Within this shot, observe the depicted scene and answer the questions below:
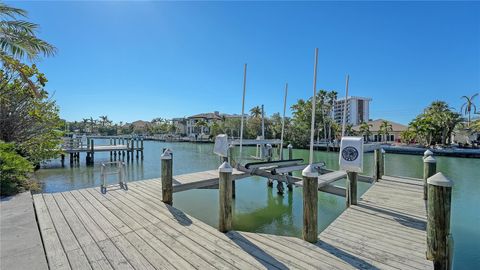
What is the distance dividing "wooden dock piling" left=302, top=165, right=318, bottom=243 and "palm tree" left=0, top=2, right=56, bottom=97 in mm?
9157

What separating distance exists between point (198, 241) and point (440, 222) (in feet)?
10.3

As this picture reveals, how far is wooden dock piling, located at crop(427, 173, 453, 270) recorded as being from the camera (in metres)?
2.96

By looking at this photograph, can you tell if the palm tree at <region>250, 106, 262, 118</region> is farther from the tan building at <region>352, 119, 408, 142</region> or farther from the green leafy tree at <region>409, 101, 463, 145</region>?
the green leafy tree at <region>409, 101, 463, 145</region>

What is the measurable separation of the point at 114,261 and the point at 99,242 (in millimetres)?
663

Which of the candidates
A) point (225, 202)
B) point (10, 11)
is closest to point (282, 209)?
point (225, 202)

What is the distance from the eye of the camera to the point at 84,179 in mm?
14578

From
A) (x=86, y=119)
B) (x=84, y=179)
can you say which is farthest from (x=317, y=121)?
(x=86, y=119)

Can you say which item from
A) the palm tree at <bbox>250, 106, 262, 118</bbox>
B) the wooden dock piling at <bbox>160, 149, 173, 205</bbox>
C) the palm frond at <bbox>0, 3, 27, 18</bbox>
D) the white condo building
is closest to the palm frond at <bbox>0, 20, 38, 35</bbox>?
the palm frond at <bbox>0, 3, 27, 18</bbox>

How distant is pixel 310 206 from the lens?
146 inches

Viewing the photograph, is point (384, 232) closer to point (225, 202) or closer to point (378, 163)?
point (225, 202)

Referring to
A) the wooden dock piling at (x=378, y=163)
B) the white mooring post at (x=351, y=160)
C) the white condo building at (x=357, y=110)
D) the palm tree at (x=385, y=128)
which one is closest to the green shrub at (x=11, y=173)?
the white mooring post at (x=351, y=160)

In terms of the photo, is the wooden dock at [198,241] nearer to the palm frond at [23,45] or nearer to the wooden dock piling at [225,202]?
the wooden dock piling at [225,202]

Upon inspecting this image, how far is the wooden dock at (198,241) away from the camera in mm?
3012

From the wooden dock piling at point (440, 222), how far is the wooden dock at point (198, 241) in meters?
0.19
